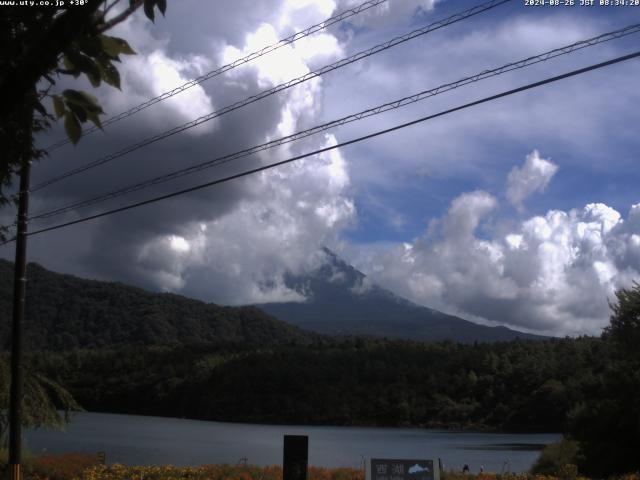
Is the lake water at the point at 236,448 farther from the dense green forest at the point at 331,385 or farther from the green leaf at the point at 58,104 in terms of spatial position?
the green leaf at the point at 58,104

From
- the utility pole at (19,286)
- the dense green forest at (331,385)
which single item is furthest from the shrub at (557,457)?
the dense green forest at (331,385)

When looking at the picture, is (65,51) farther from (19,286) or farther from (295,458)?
(19,286)

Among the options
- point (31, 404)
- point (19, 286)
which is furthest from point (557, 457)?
point (19, 286)

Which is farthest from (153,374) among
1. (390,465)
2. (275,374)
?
(390,465)

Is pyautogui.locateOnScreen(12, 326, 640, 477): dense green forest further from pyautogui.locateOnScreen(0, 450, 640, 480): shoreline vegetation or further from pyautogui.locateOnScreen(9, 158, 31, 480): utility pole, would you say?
pyautogui.locateOnScreen(9, 158, 31, 480): utility pole

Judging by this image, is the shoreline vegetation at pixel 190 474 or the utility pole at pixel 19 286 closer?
the utility pole at pixel 19 286

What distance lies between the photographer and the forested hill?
421 ft

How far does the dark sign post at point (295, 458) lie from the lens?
10336 mm

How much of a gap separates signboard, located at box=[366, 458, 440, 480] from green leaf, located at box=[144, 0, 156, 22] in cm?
850

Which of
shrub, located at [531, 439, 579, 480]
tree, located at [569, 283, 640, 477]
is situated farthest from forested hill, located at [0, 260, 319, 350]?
tree, located at [569, 283, 640, 477]

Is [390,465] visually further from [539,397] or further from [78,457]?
[539,397]

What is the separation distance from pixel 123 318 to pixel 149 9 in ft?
507

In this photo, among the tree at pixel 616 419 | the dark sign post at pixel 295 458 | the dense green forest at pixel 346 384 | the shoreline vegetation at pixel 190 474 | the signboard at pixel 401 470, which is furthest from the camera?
the dense green forest at pixel 346 384

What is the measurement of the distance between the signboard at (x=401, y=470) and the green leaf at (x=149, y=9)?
27.9 feet
